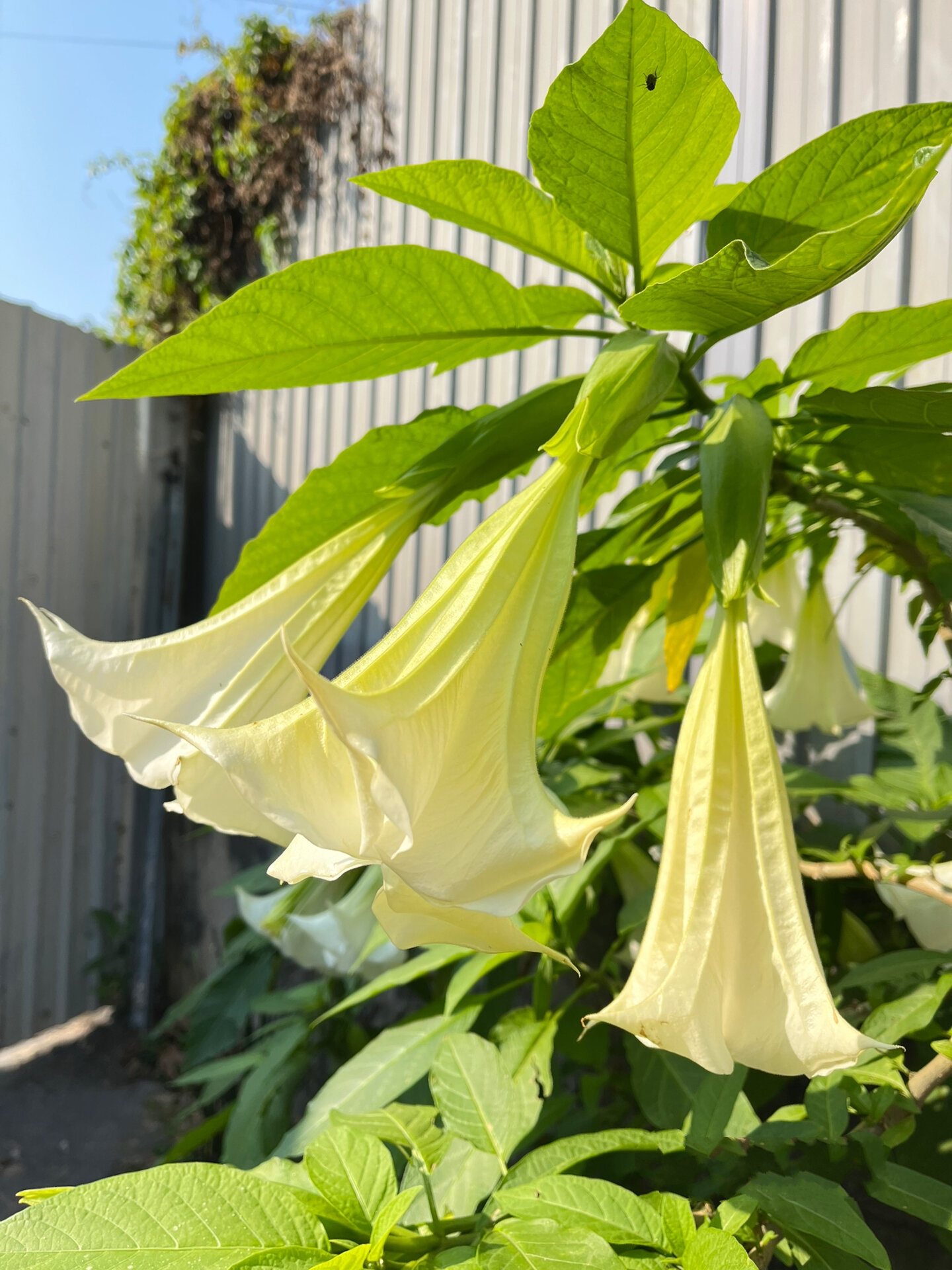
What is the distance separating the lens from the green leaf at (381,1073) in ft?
1.90

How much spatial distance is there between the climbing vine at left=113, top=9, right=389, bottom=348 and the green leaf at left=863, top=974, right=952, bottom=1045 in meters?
1.78

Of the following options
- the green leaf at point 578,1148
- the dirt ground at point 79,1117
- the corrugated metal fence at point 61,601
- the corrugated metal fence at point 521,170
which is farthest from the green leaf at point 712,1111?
the corrugated metal fence at point 61,601

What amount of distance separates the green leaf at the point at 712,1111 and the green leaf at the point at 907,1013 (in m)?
0.06

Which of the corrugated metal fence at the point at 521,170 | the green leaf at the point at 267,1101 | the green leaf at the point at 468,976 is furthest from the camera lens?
the green leaf at the point at 267,1101

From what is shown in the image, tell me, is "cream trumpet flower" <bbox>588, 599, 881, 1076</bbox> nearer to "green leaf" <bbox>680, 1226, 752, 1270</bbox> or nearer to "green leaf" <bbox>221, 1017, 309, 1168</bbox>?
"green leaf" <bbox>680, 1226, 752, 1270</bbox>

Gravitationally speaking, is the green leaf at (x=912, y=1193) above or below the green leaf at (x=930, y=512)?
below

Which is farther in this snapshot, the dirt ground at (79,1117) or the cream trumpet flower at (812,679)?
the dirt ground at (79,1117)

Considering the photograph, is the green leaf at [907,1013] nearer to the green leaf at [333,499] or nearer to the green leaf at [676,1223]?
Result: the green leaf at [676,1223]

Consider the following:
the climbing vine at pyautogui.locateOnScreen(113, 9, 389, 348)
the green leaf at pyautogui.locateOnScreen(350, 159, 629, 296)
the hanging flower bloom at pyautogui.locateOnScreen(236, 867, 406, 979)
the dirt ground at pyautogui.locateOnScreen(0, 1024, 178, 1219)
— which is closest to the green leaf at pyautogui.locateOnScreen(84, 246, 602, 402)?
the green leaf at pyautogui.locateOnScreen(350, 159, 629, 296)

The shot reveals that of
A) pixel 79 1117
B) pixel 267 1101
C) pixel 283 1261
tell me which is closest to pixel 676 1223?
pixel 283 1261

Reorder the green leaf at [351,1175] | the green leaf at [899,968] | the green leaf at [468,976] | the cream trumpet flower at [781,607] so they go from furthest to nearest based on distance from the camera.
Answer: the cream trumpet flower at [781,607]
the green leaf at [468,976]
the green leaf at [899,968]
the green leaf at [351,1175]

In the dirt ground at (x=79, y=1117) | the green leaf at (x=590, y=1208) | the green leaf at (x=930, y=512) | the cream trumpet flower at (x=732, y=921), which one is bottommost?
the dirt ground at (x=79, y=1117)

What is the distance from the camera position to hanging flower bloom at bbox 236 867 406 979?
88 centimetres

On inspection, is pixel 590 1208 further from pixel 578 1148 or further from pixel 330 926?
pixel 330 926
